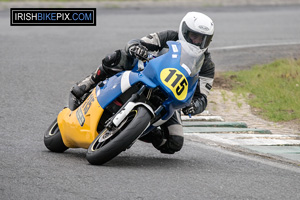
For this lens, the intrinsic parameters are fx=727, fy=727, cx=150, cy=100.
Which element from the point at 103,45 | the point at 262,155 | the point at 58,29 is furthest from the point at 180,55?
the point at 58,29

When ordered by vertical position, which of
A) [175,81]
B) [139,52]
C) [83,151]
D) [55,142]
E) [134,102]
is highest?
[139,52]

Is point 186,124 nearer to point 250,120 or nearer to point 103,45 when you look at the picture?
point 250,120

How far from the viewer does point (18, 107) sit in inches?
406

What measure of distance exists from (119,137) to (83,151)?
150cm

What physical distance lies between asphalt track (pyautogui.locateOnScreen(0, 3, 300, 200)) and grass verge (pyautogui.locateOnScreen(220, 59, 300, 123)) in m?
0.94

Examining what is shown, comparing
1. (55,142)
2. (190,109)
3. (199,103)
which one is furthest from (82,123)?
(199,103)

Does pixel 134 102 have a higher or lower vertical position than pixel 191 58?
lower

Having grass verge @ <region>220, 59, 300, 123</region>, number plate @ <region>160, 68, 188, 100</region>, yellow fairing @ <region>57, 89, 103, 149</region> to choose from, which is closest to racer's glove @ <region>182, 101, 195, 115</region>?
number plate @ <region>160, 68, 188, 100</region>

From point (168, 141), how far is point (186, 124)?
2019mm

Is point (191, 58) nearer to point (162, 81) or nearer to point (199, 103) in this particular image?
point (162, 81)

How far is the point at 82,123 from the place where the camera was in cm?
720

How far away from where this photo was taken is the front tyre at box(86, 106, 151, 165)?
21.5ft

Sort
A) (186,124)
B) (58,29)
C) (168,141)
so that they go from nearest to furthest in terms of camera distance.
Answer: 1. (168,141)
2. (186,124)
3. (58,29)

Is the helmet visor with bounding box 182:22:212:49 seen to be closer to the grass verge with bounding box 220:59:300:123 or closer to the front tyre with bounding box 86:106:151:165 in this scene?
the front tyre with bounding box 86:106:151:165
